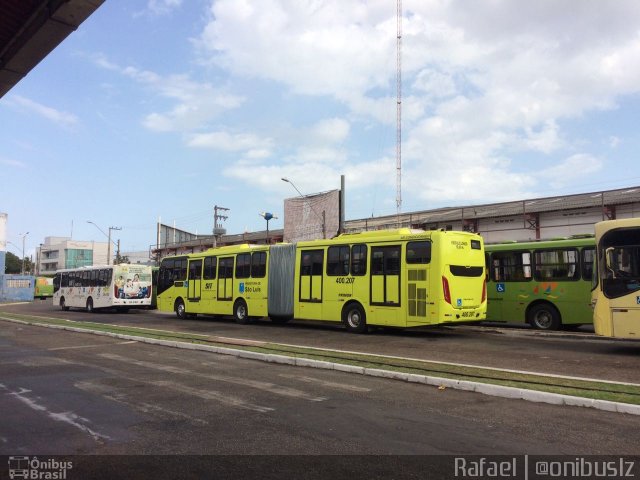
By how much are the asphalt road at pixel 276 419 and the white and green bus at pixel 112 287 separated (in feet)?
70.0

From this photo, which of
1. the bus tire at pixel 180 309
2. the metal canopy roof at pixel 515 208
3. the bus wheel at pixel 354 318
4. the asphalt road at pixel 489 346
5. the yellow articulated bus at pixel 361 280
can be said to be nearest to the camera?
the asphalt road at pixel 489 346

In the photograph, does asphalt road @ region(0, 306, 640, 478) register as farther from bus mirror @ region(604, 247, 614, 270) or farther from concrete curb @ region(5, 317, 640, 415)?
bus mirror @ region(604, 247, 614, 270)

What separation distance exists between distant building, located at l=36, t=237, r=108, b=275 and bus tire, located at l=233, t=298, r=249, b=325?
94470 mm

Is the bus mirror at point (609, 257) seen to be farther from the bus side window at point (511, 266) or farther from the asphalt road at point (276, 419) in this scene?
the asphalt road at point (276, 419)

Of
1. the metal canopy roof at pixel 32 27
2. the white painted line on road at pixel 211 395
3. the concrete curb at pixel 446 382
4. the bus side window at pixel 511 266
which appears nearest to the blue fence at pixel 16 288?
the concrete curb at pixel 446 382

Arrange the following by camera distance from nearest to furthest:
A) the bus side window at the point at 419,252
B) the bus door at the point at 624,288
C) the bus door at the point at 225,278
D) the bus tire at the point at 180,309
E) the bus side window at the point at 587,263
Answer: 1. the bus door at the point at 624,288
2. the bus side window at the point at 419,252
3. the bus side window at the point at 587,263
4. the bus door at the point at 225,278
5. the bus tire at the point at 180,309

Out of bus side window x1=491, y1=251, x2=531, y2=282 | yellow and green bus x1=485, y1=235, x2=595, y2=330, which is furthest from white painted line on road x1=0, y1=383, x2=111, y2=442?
bus side window x1=491, y1=251, x2=531, y2=282

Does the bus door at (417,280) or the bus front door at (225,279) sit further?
the bus front door at (225,279)

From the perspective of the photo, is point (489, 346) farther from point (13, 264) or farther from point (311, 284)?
point (13, 264)

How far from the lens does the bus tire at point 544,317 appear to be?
56.9 feet

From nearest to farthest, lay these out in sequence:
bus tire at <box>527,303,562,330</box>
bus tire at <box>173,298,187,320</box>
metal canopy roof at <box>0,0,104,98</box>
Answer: metal canopy roof at <box>0,0,104,98</box>, bus tire at <box>527,303,562,330</box>, bus tire at <box>173,298,187,320</box>

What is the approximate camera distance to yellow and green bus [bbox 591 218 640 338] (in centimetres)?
1149

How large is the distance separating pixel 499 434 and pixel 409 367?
153 inches
